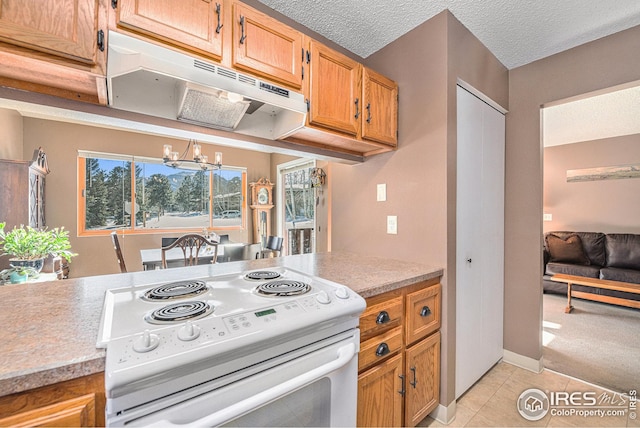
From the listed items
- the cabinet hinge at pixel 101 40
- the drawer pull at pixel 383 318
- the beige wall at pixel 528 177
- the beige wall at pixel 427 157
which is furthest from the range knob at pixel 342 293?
the beige wall at pixel 528 177

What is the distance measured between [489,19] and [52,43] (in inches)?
85.3

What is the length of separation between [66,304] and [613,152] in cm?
647

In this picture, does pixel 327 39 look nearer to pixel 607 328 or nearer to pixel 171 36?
pixel 171 36

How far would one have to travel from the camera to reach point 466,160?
1784mm

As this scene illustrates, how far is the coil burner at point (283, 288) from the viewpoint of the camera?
1.04 m

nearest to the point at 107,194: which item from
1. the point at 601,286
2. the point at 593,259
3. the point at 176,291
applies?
the point at 176,291

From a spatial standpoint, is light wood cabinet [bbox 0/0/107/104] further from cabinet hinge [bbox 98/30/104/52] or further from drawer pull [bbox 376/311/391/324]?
drawer pull [bbox 376/311/391/324]


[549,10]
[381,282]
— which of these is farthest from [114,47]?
[549,10]

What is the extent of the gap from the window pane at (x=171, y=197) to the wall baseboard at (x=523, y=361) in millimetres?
4597

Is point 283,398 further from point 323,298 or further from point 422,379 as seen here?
point 422,379

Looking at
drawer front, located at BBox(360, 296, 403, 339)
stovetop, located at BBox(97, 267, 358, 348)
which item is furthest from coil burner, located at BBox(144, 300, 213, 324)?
drawer front, located at BBox(360, 296, 403, 339)

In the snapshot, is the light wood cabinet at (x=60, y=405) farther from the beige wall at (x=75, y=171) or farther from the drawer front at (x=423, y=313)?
the beige wall at (x=75, y=171)

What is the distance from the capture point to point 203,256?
297 cm

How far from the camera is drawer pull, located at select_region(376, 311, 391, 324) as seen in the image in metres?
1.22
